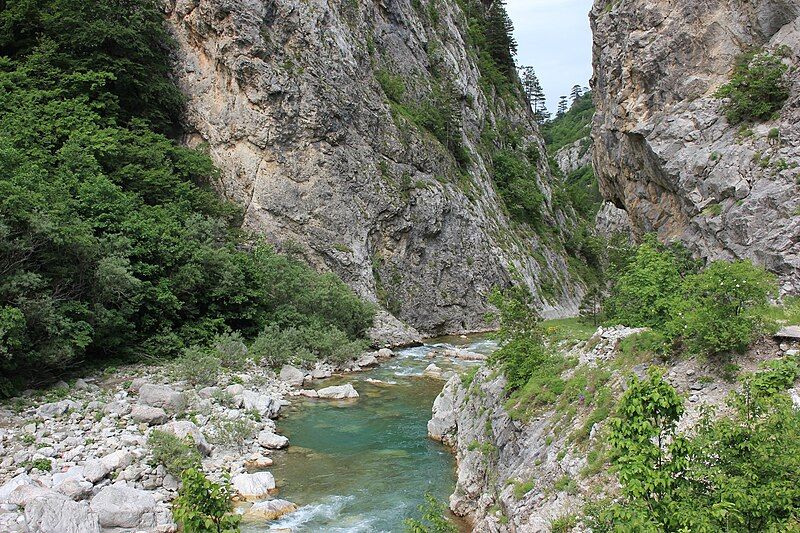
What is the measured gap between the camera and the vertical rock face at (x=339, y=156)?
3353cm

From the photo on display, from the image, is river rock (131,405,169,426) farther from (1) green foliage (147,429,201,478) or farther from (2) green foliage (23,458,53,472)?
(2) green foliage (23,458,53,472)

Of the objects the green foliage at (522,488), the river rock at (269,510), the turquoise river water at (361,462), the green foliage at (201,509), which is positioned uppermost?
the green foliage at (201,509)

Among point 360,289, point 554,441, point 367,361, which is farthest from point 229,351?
point 554,441

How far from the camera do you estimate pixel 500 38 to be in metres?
65.5

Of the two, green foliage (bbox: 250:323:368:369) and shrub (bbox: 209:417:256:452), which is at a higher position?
green foliage (bbox: 250:323:368:369)

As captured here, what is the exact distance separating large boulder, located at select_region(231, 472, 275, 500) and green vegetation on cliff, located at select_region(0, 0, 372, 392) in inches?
292

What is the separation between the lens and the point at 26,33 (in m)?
28.9

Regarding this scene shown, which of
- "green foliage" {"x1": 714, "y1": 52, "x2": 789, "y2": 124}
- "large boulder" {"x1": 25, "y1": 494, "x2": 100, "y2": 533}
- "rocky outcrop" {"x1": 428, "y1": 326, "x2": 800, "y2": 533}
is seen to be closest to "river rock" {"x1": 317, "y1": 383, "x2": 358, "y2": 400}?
"rocky outcrop" {"x1": 428, "y1": 326, "x2": 800, "y2": 533}

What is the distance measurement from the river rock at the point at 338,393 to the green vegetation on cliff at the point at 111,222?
6.41m

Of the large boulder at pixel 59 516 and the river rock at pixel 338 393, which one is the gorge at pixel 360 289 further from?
the river rock at pixel 338 393

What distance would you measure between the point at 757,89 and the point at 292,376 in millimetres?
19687

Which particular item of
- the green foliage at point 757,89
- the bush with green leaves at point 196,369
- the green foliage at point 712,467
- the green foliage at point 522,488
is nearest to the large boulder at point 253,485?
the green foliage at point 522,488

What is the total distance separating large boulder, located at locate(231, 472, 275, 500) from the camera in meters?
11.7

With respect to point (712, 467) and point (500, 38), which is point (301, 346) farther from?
point (500, 38)
